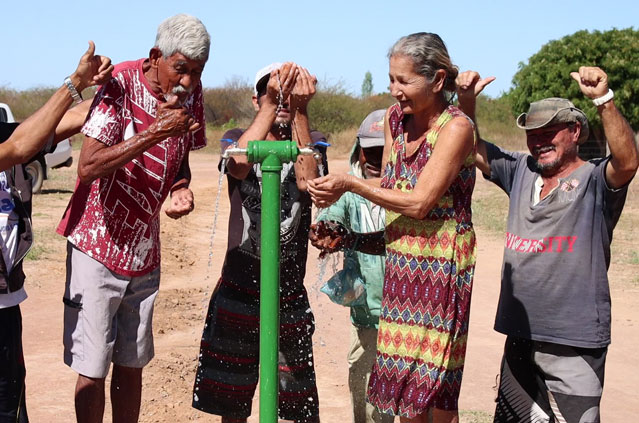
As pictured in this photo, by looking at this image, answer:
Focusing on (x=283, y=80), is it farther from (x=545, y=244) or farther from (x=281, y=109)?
(x=545, y=244)

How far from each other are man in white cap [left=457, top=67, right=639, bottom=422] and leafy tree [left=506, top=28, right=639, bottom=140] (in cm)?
1804

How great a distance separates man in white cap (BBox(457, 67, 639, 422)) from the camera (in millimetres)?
3393

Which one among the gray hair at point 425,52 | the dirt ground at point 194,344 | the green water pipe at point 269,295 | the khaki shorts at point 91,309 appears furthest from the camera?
the dirt ground at point 194,344

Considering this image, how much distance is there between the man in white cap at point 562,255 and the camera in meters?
3.39

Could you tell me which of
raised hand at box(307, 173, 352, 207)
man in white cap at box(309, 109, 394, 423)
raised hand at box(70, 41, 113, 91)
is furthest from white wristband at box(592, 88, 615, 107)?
raised hand at box(70, 41, 113, 91)

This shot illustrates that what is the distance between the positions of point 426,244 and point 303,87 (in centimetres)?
89

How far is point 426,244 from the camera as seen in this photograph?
3041 millimetres

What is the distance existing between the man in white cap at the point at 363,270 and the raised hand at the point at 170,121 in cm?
88

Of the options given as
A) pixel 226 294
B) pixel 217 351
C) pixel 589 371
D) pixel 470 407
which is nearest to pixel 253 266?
pixel 226 294

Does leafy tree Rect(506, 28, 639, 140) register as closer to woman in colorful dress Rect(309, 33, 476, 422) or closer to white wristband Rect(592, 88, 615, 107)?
white wristband Rect(592, 88, 615, 107)

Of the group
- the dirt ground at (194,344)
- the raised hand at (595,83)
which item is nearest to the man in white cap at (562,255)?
the raised hand at (595,83)

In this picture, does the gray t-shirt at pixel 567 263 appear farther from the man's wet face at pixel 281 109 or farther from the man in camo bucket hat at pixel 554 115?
the man's wet face at pixel 281 109

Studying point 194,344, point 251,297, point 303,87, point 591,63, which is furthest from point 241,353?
point 591,63

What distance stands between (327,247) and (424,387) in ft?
2.39
